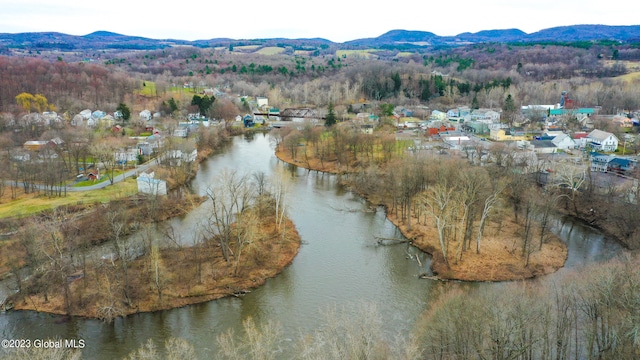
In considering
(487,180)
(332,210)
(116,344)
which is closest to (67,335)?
(116,344)

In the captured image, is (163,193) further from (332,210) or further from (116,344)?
(116,344)

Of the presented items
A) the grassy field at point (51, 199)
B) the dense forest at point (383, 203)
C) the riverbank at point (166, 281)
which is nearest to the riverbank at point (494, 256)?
the dense forest at point (383, 203)

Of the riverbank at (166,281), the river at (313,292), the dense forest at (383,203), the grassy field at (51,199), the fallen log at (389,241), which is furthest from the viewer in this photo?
the grassy field at (51,199)

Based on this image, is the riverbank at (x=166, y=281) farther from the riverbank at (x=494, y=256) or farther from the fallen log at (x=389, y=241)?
the riverbank at (x=494, y=256)

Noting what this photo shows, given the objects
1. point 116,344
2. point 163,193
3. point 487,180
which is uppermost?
point 487,180

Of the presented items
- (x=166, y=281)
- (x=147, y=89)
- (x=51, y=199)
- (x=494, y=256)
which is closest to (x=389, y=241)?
(x=494, y=256)

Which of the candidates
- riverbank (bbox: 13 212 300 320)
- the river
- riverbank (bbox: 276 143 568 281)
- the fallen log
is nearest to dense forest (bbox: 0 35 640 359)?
riverbank (bbox: 13 212 300 320)

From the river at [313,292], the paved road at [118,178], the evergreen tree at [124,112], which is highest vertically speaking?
the evergreen tree at [124,112]
